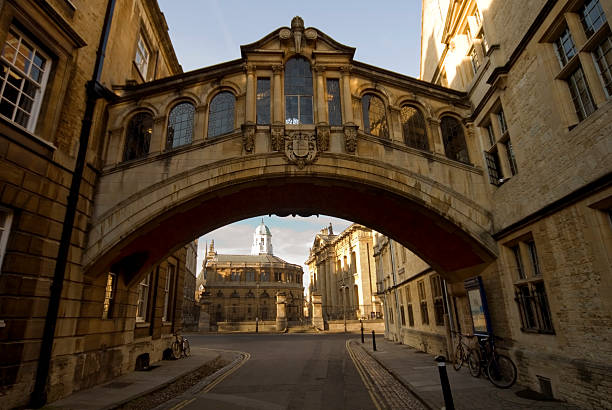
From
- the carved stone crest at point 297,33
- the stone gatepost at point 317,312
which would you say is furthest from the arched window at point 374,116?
the stone gatepost at point 317,312

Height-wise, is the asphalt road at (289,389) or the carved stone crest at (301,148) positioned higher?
the carved stone crest at (301,148)

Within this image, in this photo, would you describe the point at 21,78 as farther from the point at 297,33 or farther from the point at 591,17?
the point at 591,17

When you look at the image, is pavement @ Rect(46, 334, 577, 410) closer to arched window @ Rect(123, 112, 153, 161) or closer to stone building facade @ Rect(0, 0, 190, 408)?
stone building facade @ Rect(0, 0, 190, 408)

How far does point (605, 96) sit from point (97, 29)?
42.8 ft

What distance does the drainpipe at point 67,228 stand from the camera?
25.1ft

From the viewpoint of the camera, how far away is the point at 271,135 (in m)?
10.8

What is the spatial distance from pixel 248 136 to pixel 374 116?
4367 millimetres

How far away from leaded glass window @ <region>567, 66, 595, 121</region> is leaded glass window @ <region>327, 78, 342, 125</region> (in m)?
6.04

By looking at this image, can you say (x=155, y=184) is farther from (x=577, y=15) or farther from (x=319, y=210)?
(x=577, y=15)

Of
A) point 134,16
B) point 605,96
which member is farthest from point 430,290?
point 134,16

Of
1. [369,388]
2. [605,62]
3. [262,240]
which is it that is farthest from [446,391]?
[262,240]

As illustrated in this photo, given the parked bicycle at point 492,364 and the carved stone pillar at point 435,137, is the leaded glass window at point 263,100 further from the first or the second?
the parked bicycle at point 492,364

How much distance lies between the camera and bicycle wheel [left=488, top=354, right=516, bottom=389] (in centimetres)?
844

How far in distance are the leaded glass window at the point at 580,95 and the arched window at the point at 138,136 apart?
11.7m
